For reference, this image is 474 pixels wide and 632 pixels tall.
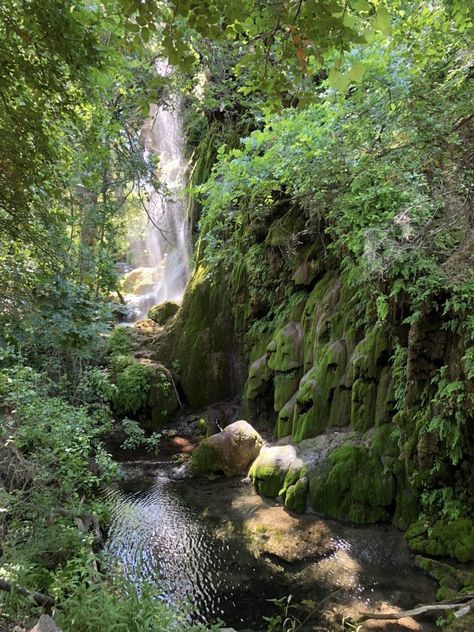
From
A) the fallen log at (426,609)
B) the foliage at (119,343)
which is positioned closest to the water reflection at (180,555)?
the fallen log at (426,609)

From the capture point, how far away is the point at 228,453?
901cm

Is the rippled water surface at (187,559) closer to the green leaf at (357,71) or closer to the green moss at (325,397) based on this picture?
the green moss at (325,397)

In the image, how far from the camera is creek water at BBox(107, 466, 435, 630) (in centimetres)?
496

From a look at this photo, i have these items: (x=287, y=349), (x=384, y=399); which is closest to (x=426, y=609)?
(x=384, y=399)

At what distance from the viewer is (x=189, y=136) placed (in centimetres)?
1816

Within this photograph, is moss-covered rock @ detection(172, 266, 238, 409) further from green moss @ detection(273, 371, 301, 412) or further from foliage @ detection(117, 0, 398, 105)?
foliage @ detection(117, 0, 398, 105)

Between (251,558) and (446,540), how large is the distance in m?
2.61

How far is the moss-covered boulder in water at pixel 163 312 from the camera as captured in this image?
16.3m

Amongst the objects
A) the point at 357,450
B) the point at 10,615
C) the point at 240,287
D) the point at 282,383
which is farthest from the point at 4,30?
the point at 240,287

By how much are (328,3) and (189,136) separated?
58.2 feet

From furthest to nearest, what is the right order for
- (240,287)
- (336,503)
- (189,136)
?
(189,136), (240,287), (336,503)

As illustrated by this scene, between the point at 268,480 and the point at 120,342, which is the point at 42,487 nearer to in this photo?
the point at 268,480

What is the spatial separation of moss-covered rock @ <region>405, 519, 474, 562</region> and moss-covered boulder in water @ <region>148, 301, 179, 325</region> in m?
11.9

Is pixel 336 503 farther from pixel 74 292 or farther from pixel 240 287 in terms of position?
pixel 240 287
